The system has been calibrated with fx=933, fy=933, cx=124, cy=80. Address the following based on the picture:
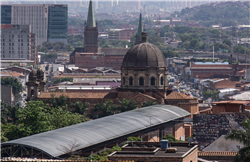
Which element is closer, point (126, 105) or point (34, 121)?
point (34, 121)

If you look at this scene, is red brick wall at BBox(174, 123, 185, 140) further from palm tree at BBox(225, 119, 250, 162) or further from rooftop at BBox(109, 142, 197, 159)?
palm tree at BBox(225, 119, 250, 162)

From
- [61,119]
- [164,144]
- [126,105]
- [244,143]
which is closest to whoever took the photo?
[244,143]

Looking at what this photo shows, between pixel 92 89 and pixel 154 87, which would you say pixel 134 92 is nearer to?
pixel 154 87

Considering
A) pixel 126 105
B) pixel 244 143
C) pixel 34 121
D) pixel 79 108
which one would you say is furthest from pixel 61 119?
pixel 244 143

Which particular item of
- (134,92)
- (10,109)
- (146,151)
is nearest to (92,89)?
(134,92)

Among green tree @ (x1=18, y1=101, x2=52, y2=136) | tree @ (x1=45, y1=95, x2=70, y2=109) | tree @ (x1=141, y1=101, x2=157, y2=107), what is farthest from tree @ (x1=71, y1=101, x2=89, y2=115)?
green tree @ (x1=18, y1=101, x2=52, y2=136)

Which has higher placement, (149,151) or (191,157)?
(149,151)

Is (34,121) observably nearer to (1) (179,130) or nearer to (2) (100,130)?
(2) (100,130)
